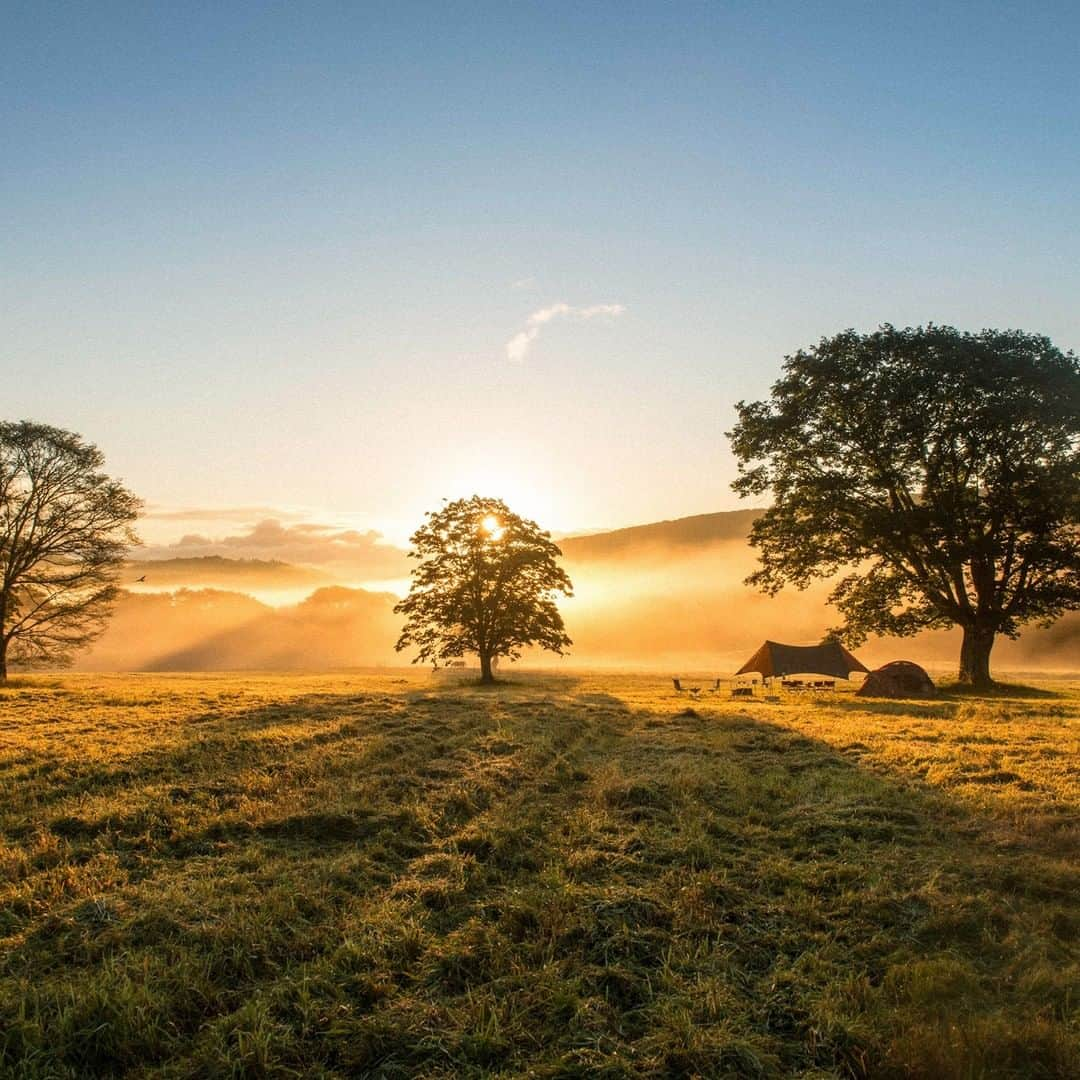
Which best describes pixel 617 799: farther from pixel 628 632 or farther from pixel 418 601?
pixel 628 632

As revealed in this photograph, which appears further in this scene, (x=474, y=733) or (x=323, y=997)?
(x=474, y=733)

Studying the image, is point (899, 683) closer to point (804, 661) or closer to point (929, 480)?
point (929, 480)

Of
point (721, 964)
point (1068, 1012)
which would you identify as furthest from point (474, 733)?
point (1068, 1012)

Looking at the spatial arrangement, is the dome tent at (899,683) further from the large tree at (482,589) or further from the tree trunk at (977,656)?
the large tree at (482,589)

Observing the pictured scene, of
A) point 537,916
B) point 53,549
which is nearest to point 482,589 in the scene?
point 53,549

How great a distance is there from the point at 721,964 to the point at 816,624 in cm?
16693

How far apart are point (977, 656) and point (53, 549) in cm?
5136

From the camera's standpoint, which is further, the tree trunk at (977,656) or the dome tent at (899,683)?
the tree trunk at (977,656)

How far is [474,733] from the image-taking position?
20422 millimetres

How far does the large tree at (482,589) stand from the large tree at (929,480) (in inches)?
607

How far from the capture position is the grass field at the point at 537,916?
18.4 feet

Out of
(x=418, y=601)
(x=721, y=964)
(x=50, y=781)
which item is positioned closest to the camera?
(x=721, y=964)

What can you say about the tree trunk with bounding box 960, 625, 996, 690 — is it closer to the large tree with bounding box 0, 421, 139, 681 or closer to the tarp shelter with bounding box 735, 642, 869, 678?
the tarp shelter with bounding box 735, 642, 869, 678

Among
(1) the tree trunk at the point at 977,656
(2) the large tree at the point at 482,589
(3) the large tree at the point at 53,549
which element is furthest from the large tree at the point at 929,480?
(3) the large tree at the point at 53,549
